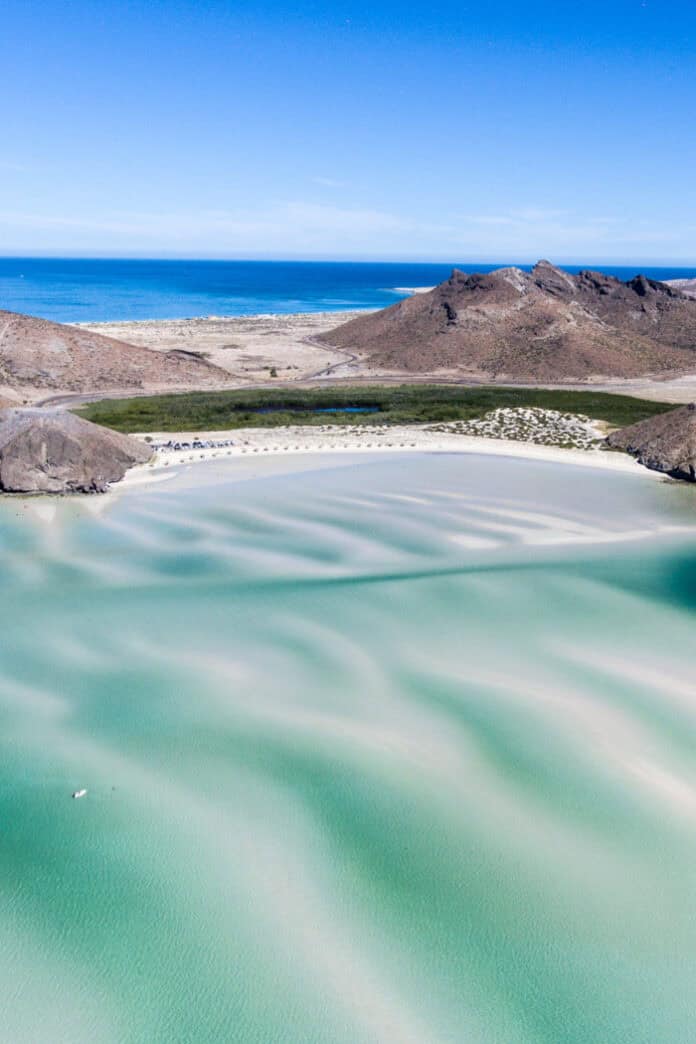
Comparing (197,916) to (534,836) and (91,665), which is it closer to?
(534,836)

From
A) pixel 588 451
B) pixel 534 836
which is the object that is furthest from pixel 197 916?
pixel 588 451

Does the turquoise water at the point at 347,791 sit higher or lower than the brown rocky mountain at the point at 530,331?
lower

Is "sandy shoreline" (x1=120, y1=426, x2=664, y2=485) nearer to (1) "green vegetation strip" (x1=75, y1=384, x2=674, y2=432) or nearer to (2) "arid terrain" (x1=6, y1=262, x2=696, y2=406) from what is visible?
(1) "green vegetation strip" (x1=75, y1=384, x2=674, y2=432)

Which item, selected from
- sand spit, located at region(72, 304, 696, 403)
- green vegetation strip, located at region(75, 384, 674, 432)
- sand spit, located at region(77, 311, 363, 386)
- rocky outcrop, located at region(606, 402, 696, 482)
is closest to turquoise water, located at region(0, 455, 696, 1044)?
rocky outcrop, located at region(606, 402, 696, 482)

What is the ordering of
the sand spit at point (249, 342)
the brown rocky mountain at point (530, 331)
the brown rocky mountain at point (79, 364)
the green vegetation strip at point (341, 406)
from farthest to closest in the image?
the sand spit at point (249, 342) < the brown rocky mountain at point (530, 331) < the brown rocky mountain at point (79, 364) < the green vegetation strip at point (341, 406)

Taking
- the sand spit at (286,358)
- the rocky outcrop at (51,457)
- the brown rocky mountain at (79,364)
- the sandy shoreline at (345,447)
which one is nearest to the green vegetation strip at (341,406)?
the sandy shoreline at (345,447)

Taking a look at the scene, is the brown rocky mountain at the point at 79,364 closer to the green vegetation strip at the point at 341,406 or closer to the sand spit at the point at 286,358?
the sand spit at the point at 286,358
